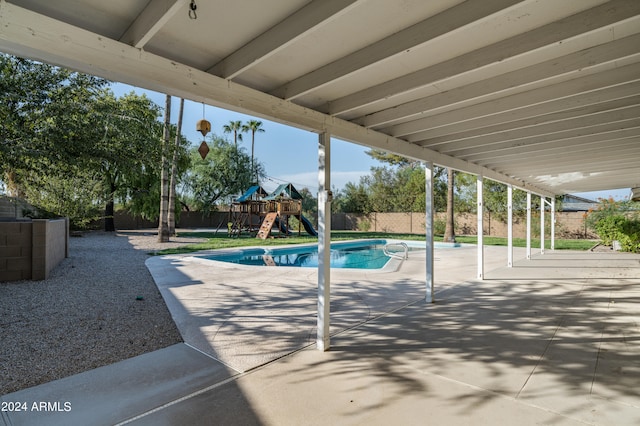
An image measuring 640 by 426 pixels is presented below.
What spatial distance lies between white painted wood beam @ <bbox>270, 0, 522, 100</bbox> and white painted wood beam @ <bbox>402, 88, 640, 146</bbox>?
6.37 feet

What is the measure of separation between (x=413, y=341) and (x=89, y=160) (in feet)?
19.4

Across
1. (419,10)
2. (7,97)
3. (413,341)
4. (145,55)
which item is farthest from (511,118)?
(7,97)

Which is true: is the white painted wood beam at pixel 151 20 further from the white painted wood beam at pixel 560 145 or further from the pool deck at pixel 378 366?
the white painted wood beam at pixel 560 145

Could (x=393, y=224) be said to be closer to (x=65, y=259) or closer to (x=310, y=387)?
(x=65, y=259)

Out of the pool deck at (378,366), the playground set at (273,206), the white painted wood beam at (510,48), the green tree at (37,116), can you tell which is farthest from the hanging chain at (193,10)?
the playground set at (273,206)

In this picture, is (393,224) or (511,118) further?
(393,224)

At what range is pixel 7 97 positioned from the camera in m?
5.05

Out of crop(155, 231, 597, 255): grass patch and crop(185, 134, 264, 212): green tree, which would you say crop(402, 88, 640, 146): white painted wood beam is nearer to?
crop(155, 231, 597, 255): grass patch

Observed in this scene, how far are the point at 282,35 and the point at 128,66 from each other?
37.9 inches

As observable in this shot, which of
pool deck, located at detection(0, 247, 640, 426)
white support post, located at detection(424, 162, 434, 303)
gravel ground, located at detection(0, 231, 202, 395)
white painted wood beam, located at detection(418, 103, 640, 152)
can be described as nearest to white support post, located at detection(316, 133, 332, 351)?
pool deck, located at detection(0, 247, 640, 426)

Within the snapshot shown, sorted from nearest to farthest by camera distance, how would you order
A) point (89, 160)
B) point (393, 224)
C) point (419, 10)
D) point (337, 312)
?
point (419, 10)
point (337, 312)
point (89, 160)
point (393, 224)

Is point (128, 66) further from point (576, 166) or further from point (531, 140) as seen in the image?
point (576, 166)

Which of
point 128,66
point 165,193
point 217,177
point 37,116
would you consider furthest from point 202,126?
point 217,177

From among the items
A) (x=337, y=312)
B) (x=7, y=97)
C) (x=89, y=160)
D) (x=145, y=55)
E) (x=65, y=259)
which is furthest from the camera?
(x=65, y=259)
